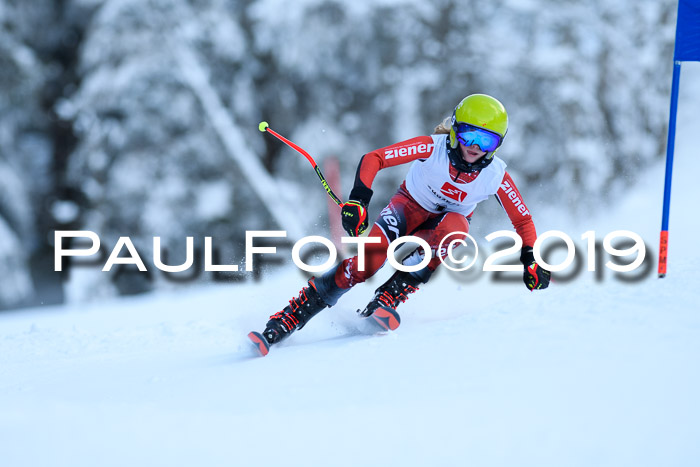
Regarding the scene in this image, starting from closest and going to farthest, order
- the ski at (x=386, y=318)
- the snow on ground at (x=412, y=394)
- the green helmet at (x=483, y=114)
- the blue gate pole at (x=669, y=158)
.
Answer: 1. the snow on ground at (x=412, y=394)
2. the green helmet at (x=483, y=114)
3. the ski at (x=386, y=318)
4. the blue gate pole at (x=669, y=158)

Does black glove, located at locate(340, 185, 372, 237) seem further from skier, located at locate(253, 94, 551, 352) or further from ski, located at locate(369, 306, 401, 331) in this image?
ski, located at locate(369, 306, 401, 331)

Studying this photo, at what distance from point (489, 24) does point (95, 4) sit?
7.34 m

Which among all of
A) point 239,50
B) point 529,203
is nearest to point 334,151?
point 239,50

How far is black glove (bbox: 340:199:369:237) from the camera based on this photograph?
338cm

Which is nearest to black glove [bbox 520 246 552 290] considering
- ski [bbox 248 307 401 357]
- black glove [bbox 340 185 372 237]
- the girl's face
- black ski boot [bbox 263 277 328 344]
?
the girl's face

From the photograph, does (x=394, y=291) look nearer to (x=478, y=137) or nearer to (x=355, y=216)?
(x=355, y=216)

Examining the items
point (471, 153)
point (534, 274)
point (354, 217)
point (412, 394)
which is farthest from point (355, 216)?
point (412, 394)

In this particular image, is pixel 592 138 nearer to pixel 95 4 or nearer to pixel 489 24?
pixel 489 24

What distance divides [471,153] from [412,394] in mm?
1568

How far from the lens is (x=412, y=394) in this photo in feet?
7.69

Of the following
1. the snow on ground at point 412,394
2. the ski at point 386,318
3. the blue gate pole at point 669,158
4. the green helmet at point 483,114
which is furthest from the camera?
the blue gate pole at point 669,158

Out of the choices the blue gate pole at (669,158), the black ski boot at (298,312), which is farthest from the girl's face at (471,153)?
the blue gate pole at (669,158)

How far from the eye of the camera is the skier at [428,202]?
3.41m

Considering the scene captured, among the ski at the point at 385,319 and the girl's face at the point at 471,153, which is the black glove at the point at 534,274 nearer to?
the girl's face at the point at 471,153
